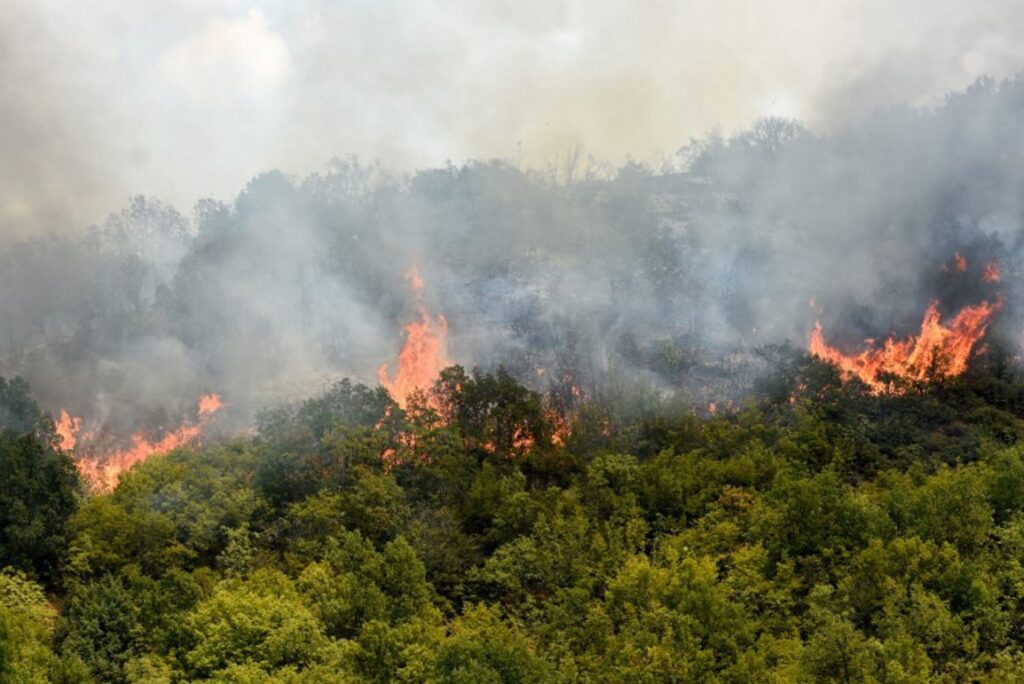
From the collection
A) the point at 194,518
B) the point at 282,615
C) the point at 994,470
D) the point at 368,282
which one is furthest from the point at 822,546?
the point at 368,282

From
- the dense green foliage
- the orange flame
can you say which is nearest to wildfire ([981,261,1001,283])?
the dense green foliage

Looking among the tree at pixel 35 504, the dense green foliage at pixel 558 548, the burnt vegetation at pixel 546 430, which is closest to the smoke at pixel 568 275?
the burnt vegetation at pixel 546 430

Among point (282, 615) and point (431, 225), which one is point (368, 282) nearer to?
point (431, 225)

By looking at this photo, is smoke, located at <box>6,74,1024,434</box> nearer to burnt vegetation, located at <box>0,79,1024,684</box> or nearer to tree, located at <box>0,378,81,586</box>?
burnt vegetation, located at <box>0,79,1024,684</box>

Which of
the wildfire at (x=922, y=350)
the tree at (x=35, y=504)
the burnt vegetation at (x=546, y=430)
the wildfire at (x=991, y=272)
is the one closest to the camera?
the burnt vegetation at (x=546, y=430)

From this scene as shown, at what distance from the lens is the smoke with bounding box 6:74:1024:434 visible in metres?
134

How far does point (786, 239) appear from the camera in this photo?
148375 mm

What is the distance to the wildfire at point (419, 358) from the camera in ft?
436

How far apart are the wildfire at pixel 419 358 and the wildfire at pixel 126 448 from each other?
2001 centimetres

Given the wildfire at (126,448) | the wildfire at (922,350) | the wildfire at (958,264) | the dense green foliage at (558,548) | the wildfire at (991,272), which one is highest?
the wildfire at (958,264)

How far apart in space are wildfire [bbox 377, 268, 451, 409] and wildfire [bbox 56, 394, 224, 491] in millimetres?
20014

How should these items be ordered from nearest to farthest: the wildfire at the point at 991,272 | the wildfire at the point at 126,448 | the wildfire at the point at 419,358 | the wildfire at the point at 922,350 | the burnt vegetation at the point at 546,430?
the burnt vegetation at the point at 546,430, the wildfire at the point at 126,448, the wildfire at the point at 922,350, the wildfire at the point at 419,358, the wildfire at the point at 991,272

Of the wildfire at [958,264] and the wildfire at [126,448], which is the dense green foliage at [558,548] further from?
the wildfire at [958,264]

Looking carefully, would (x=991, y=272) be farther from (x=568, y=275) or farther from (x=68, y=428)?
(x=68, y=428)
